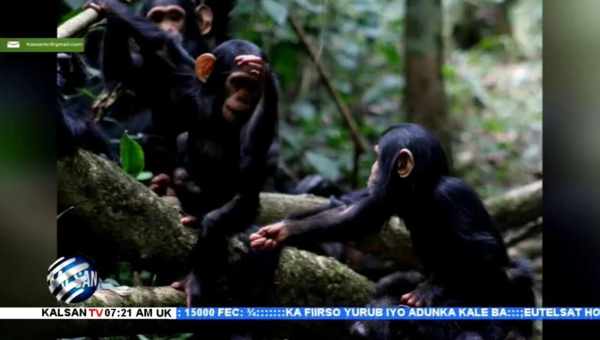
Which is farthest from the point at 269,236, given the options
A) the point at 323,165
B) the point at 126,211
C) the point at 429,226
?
the point at 323,165

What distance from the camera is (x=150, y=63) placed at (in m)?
2.85

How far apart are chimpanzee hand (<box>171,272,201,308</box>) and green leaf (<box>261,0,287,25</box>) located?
1.37m

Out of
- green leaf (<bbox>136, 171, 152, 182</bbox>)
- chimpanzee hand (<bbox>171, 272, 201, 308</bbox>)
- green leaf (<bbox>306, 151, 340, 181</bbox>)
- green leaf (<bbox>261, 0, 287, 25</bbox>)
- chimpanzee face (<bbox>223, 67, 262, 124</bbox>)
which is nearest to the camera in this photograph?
chimpanzee hand (<bbox>171, 272, 201, 308</bbox>)

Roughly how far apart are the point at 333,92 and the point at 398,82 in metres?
0.66

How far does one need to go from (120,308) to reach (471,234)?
1.32 metres

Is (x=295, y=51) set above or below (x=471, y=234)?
above

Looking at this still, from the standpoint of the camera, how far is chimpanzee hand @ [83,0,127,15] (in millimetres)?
2639

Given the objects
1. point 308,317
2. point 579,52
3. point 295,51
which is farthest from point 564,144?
point 295,51

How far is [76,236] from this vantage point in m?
2.51

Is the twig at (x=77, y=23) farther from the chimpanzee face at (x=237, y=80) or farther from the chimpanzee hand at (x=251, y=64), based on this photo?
the chimpanzee hand at (x=251, y=64)

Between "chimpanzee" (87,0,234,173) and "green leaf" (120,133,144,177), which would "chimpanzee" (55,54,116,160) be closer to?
"green leaf" (120,133,144,177)

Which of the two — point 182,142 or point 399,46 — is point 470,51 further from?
point 182,142

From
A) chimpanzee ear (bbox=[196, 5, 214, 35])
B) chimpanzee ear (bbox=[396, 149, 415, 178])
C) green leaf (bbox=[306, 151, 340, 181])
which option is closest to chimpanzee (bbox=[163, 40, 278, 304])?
chimpanzee ear (bbox=[196, 5, 214, 35])

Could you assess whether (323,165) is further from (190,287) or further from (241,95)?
(190,287)
